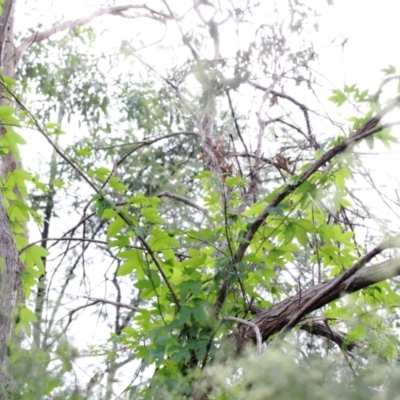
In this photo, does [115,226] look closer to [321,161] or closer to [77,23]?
[321,161]

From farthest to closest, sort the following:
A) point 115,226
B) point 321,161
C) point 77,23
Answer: point 77,23, point 115,226, point 321,161

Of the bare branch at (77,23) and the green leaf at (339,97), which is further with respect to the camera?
the bare branch at (77,23)

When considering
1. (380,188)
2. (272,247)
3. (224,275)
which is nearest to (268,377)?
(224,275)

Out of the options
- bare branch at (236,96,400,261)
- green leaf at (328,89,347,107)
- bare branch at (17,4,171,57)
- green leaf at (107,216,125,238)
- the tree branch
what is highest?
bare branch at (17,4,171,57)

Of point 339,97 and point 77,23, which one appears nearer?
point 339,97

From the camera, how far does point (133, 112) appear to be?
23.9 feet

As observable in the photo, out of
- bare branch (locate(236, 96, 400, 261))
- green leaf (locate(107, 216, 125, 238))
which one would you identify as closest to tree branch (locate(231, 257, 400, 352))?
bare branch (locate(236, 96, 400, 261))

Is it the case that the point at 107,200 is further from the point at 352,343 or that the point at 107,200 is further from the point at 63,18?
the point at 63,18

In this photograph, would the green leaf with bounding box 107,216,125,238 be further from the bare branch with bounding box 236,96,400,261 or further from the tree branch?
the tree branch

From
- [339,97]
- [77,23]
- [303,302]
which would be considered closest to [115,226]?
[303,302]

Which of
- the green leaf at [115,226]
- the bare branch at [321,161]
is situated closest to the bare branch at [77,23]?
the green leaf at [115,226]

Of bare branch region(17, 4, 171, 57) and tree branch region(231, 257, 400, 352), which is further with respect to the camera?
bare branch region(17, 4, 171, 57)

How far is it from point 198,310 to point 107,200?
1.50ft

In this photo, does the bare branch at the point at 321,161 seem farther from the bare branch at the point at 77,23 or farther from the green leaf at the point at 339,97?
the bare branch at the point at 77,23
